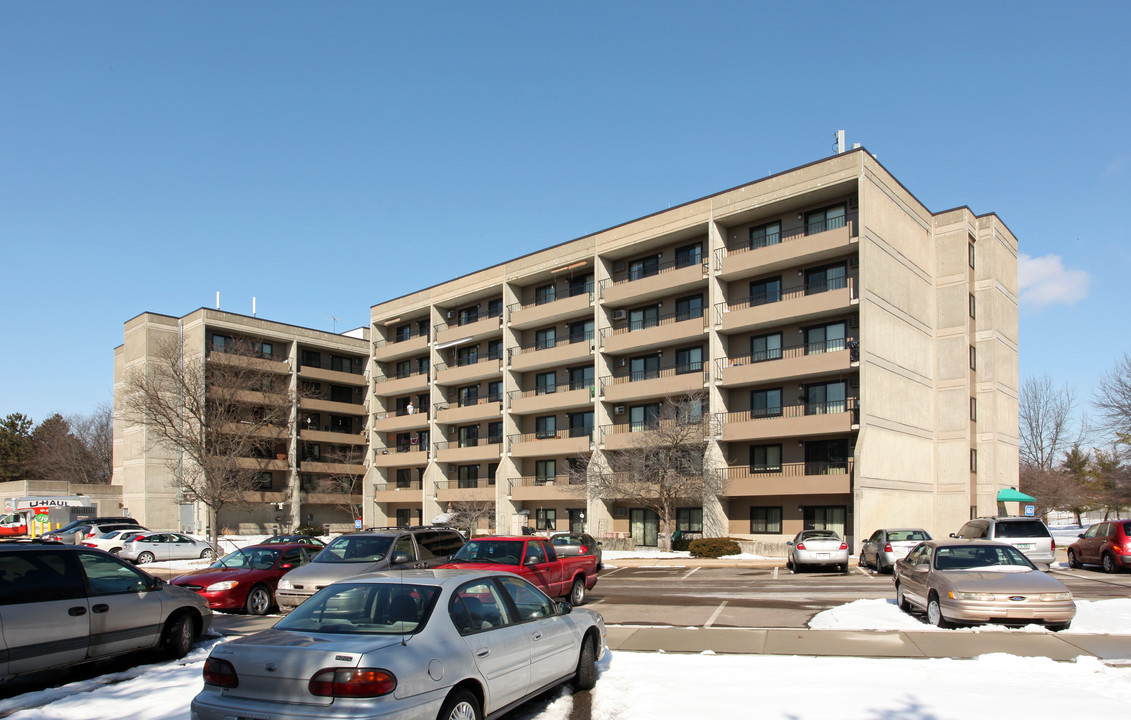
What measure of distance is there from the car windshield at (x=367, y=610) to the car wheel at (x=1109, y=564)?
25168 mm

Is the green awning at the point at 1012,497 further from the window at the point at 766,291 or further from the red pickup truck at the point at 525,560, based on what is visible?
the red pickup truck at the point at 525,560

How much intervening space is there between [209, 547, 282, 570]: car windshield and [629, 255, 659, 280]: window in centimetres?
3392

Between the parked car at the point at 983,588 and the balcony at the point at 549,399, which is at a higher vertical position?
the balcony at the point at 549,399

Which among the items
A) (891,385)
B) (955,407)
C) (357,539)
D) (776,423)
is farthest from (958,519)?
(357,539)

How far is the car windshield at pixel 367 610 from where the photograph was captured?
6848 millimetres

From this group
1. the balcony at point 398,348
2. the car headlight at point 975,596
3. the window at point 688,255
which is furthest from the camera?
the balcony at point 398,348

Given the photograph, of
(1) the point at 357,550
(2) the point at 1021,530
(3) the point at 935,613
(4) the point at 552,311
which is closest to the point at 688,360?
(4) the point at 552,311

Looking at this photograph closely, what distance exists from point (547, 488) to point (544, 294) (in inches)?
532

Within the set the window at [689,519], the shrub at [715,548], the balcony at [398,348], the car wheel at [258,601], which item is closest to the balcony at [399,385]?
the balcony at [398,348]

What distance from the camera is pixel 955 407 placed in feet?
146

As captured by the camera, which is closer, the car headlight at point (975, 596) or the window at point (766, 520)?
the car headlight at point (975, 596)

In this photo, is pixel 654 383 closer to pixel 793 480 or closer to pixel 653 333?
pixel 653 333

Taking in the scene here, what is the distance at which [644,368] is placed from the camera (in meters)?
49.2

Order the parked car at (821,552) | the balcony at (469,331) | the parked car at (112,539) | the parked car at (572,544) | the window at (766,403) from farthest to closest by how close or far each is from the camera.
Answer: the balcony at (469,331), the window at (766,403), the parked car at (112,539), the parked car at (821,552), the parked car at (572,544)
